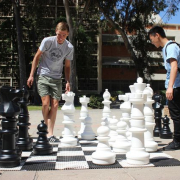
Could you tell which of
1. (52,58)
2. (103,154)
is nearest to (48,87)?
(52,58)

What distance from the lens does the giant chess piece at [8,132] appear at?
8.71 ft

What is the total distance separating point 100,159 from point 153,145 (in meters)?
0.99

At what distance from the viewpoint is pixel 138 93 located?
285cm

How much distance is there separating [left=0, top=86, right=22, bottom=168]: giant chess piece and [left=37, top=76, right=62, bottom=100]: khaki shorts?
1702 millimetres

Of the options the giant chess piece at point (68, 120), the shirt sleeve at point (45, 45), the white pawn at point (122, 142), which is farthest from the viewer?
the shirt sleeve at point (45, 45)

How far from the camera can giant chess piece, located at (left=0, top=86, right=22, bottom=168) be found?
2.66 metres

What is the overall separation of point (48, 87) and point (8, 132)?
1919 mm

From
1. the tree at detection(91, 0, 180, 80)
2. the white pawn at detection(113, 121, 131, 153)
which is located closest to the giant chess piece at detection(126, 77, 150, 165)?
the white pawn at detection(113, 121, 131, 153)

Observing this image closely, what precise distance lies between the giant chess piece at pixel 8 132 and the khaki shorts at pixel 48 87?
1702 mm

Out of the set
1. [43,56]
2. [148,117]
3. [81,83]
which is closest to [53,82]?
[43,56]

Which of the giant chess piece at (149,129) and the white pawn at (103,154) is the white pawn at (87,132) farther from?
the white pawn at (103,154)

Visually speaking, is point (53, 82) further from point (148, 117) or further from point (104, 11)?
point (104, 11)

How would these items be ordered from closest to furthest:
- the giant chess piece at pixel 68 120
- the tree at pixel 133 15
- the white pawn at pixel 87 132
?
the giant chess piece at pixel 68 120 < the white pawn at pixel 87 132 < the tree at pixel 133 15

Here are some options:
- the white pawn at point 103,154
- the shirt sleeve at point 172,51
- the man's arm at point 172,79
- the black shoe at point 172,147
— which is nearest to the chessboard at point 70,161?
the white pawn at point 103,154
